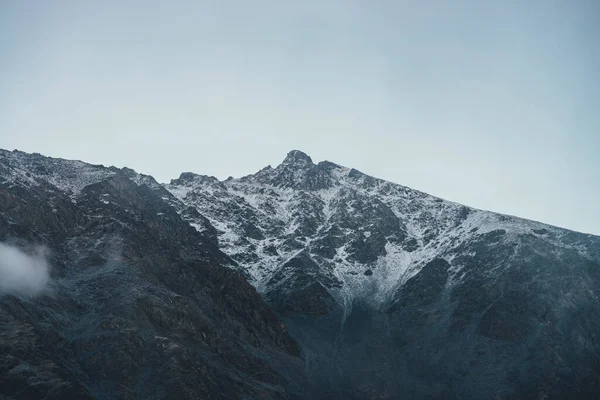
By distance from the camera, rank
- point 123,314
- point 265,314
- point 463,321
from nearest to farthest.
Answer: point 123,314
point 265,314
point 463,321

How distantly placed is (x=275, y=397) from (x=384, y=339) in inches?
2144

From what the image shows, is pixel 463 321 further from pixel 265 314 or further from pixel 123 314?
pixel 123 314

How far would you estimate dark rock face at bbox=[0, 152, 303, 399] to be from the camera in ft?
301

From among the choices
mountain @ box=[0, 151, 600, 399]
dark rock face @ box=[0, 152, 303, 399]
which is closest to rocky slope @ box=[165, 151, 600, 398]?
mountain @ box=[0, 151, 600, 399]

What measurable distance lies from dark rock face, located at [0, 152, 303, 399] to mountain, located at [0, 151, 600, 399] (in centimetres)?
34

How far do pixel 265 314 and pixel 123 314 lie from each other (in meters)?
49.9

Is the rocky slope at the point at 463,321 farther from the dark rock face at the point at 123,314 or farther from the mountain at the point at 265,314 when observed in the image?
the dark rock face at the point at 123,314

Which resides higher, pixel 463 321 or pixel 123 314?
pixel 463 321

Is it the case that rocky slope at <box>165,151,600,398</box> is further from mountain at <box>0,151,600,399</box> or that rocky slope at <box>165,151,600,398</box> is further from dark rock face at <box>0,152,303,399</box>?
dark rock face at <box>0,152,303,399</box>

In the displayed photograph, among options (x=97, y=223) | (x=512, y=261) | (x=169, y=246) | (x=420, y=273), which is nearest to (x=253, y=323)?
(x=169, y=246)

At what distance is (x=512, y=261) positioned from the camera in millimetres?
178750

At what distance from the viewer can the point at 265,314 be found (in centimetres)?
15138

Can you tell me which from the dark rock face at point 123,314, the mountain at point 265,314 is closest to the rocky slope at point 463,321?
the mountain at point 265,314

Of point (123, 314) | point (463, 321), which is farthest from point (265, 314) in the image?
point (463, 321)
